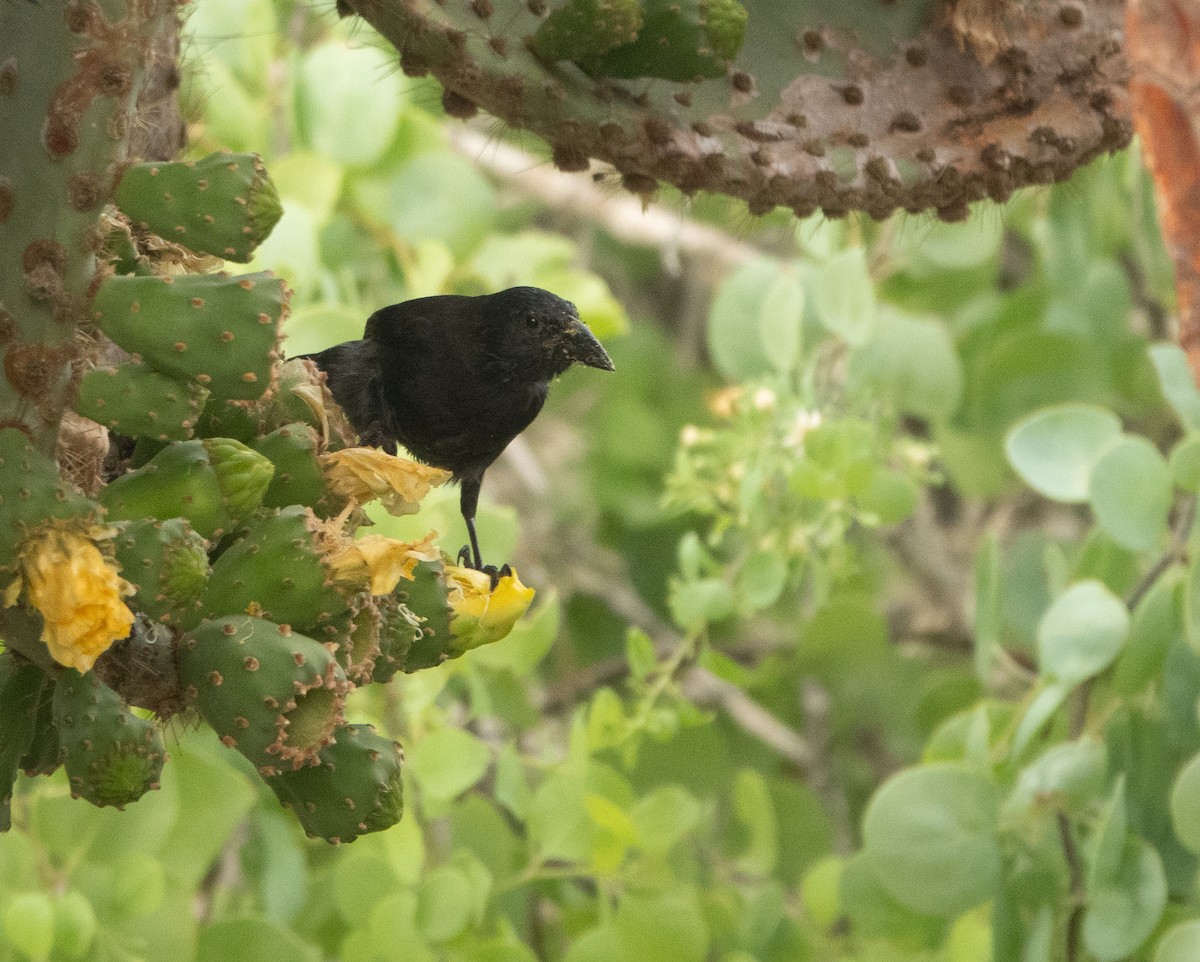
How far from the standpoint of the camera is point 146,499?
667mm

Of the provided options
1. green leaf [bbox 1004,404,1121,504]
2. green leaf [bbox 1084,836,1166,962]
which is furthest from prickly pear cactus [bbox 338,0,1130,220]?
green leaf [bbox 1084,836,1166,962]

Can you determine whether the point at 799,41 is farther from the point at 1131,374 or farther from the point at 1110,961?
the point at 1131,374

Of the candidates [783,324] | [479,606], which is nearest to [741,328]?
[783,324]

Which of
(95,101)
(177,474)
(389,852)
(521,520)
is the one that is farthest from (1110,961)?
(521,520)

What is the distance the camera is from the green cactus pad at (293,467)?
73 cm

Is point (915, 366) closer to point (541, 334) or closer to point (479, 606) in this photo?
point (541, 334)

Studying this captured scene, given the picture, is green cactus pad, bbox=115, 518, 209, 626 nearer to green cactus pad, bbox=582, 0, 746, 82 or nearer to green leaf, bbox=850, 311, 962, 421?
green cactus pad, bbox=582, 0, 746, 82

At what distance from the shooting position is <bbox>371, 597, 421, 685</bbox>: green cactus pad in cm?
73

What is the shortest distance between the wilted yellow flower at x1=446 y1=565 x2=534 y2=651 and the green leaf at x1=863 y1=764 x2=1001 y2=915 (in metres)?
0.71

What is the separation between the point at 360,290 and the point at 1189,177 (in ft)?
4.56

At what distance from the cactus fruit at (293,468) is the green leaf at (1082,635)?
0.89 meters

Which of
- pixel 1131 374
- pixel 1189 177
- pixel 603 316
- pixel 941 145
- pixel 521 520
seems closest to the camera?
pixel 1189 177

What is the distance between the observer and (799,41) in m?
1.05

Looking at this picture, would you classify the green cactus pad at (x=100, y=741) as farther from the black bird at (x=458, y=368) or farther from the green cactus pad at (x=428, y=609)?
the black bird at (x=458, y=368)
